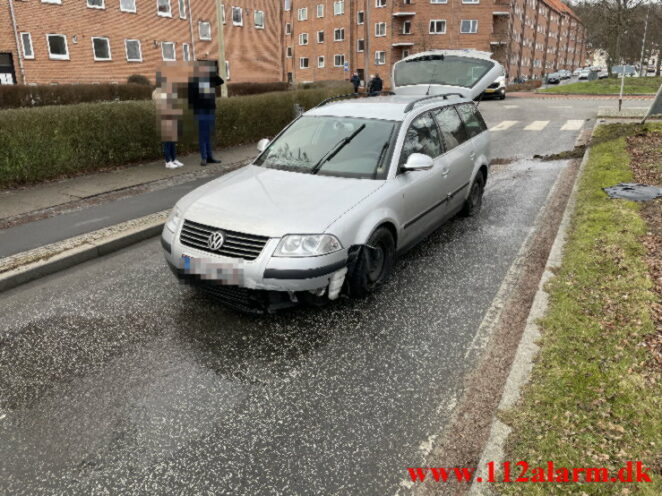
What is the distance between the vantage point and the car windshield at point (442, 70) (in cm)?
1162

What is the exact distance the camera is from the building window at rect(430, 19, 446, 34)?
5278 cm

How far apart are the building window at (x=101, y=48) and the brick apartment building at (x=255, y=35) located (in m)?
0.06

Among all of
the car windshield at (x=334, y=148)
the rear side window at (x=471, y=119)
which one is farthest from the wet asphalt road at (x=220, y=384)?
the rear side window at (x=471, y=119)

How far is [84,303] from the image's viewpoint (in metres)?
4.80

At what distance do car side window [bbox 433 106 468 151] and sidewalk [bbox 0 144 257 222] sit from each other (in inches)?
199

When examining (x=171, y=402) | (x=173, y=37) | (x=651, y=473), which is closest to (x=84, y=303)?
(x=171, y=402)

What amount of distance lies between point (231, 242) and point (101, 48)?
3197 centimetres

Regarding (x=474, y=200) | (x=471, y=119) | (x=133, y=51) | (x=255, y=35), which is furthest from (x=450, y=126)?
(x=255, y=35)

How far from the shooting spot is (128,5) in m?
31.8

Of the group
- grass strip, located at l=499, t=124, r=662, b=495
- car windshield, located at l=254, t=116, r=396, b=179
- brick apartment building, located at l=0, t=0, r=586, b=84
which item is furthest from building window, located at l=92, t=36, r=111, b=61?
grass strip, located at l=499, t=124, r=662, b=495

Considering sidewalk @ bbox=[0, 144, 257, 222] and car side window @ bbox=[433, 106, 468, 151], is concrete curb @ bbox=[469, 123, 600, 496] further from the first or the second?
sidewalk @ bbox=[0, 144, 257, 222]

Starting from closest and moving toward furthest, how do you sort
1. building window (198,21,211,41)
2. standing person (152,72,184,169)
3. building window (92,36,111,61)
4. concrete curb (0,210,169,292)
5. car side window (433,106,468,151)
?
concrete curb (0,210,169,292), car side window (433,106,468,151), standing person (152,72,184,169), building window (92,36,111,61), building window (198,21,211,41)

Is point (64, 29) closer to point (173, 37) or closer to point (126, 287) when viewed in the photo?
point (173, 37)

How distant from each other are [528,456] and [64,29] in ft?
108
